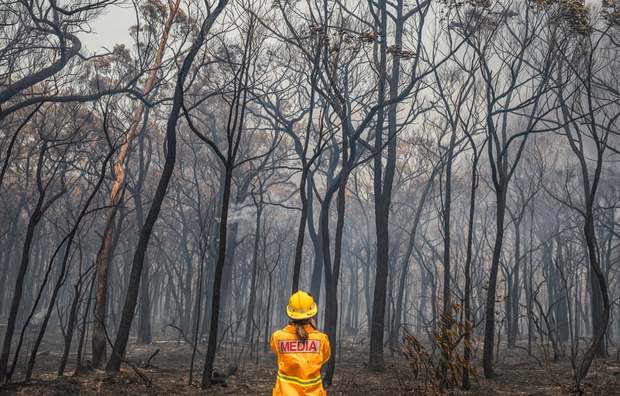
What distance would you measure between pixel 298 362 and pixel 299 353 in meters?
0.08

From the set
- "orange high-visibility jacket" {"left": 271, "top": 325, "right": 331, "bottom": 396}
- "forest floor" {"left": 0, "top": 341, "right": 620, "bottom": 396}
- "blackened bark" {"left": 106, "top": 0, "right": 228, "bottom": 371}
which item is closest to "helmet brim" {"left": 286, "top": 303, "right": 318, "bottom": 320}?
"orange high-visibility jacket" {"left": 271, "top": 325, "right": 331, "bottom": 396}

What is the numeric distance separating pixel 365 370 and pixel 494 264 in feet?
14.4

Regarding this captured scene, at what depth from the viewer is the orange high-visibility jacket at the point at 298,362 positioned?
13.0 ft

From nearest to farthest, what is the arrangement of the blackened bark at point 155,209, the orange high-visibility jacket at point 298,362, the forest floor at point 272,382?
the orange high-visibility jacket at point 298,362 → the forest floor at point 272,382 → the blackened bark at point 155,209

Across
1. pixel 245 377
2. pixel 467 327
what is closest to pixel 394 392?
pixel 467 327

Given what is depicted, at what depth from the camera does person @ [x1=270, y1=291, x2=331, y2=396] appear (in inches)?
156

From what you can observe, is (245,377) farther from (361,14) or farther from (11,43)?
(361,14)

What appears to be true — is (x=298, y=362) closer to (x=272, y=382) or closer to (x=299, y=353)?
(x=299, y=353)

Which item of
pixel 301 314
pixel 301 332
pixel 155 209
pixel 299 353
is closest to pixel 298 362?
pixel 299 353

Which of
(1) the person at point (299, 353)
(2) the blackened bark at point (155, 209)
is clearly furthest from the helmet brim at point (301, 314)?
(2) the blackened bark at point (155, 209)

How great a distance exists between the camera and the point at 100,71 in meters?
15.2

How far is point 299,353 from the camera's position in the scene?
4.02m

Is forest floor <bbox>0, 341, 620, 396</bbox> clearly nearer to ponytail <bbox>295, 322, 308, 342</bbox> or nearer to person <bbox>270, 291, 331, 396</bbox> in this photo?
person <bbox>270, 291, 331, 396</bbox>

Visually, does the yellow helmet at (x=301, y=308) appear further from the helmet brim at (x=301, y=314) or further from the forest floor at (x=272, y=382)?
the forest floor at (x=272, y=382)
